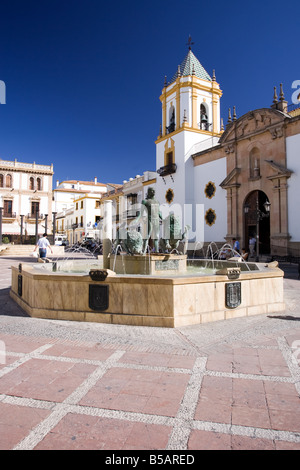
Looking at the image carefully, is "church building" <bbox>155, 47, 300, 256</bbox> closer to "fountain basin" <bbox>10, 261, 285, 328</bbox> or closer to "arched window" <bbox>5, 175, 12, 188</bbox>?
"fountain basin" <bbox>10, 261, 285, 328</bbox>

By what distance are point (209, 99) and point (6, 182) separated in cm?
2992

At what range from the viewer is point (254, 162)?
1866cm

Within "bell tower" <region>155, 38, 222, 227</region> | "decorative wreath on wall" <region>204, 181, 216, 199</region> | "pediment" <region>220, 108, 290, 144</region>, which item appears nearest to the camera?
"pediment" <region>220, 108, 290, 144</region>

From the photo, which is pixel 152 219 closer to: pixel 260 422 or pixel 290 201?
pixel 260 422

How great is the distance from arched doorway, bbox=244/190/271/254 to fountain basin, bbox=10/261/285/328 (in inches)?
548

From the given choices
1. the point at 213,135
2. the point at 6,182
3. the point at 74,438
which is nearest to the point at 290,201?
the point at 213,135

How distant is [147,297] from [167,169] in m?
21.1

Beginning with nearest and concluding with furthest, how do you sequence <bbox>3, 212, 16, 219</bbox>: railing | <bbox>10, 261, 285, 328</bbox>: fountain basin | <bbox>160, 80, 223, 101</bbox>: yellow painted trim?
<bbox>10, 261, 285, 328</bbox>: fountain basin < <bbox>160, 80, 223, 101</bbox>: yellow painted trim < <bbox>3, 212, 16, 219</bbox>: railing

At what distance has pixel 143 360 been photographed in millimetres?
3227

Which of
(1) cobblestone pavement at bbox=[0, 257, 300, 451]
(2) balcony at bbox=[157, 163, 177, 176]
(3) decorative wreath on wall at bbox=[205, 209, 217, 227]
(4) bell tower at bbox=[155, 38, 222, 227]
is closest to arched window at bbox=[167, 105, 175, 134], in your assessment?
(4) bell tower at bbox=[155, 38, 222, 227]

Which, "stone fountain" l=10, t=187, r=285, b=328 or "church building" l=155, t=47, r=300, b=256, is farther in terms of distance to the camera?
"church building" l=155, t=47, r=300, b=256

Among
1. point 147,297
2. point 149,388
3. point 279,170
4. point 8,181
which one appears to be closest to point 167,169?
point 279,170

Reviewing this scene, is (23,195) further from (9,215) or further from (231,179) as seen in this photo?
(231,179)

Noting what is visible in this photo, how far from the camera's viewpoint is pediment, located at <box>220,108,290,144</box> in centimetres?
1673
